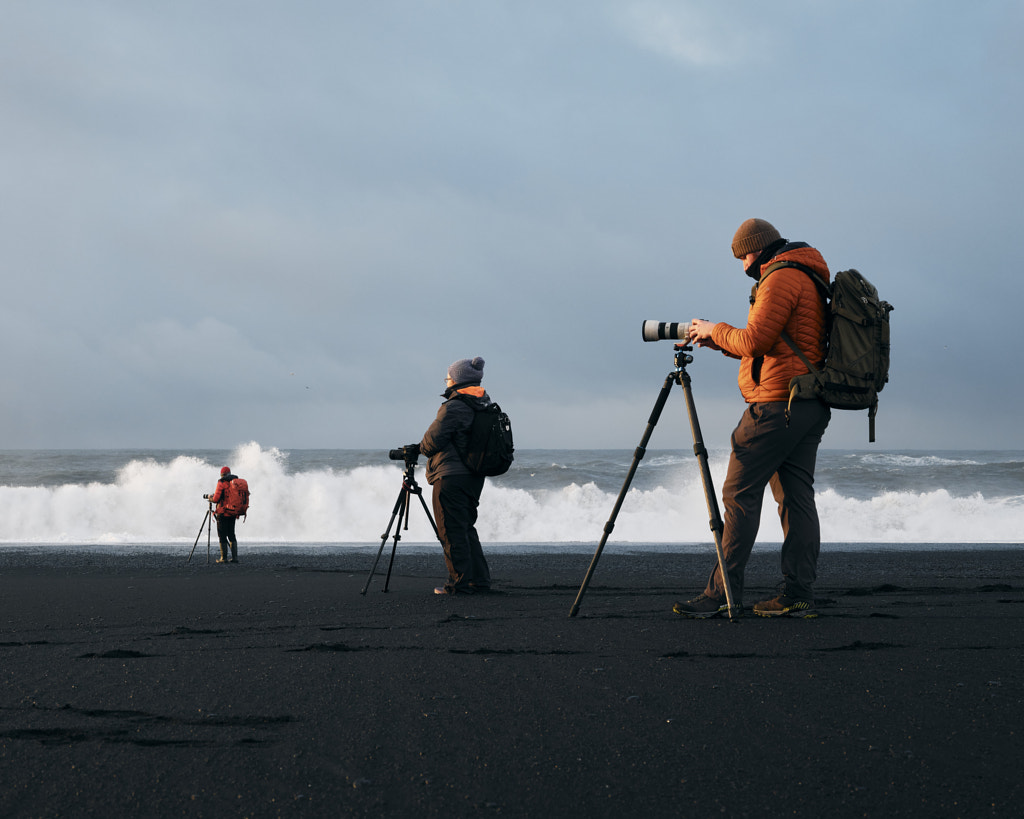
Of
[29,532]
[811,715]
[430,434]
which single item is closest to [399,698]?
[811,715]

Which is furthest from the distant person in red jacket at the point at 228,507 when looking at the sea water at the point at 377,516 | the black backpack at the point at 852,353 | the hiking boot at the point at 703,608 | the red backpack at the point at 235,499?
the black backpack at the point at 852,353

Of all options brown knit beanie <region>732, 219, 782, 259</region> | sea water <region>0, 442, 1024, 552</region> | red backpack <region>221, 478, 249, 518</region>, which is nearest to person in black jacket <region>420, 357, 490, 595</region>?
brown knit beanie <region>732, 219, 782, 259</region>

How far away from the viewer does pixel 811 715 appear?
298 cm

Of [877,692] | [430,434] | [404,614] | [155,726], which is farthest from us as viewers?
[430,434]

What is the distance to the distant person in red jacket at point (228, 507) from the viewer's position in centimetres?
1270

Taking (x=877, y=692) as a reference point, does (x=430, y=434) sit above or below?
above

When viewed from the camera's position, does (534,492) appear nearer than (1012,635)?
No

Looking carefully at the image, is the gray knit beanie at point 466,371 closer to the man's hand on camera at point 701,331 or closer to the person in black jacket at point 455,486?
the person in black jacket at point 455,486

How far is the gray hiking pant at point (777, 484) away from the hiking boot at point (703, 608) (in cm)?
4

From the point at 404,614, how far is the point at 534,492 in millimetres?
25136

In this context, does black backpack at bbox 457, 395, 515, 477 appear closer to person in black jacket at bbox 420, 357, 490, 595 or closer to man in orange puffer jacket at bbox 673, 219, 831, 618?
person in black jacket at bbox 420, 357, 490, 595

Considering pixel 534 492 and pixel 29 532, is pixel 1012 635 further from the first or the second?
pixel 534 492

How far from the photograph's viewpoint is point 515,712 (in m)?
3.08

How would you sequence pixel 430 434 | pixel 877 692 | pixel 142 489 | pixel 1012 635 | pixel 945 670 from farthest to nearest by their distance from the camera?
pixel 142 489
pixel 430 434
pixel 1012 635
pixel 945 670
pixel 877 692
